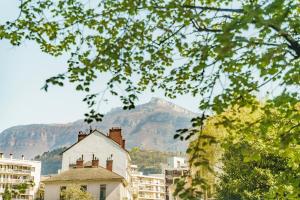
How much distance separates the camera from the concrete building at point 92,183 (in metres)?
60.2

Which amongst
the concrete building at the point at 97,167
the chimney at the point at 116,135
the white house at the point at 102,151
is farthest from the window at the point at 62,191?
the chimney at the point at 116,135

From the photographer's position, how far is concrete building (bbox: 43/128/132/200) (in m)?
60.4

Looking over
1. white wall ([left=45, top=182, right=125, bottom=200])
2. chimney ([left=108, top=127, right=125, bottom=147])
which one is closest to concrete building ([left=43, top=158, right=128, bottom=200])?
white wall ([left=45, top=182, right=125, bottom=200])

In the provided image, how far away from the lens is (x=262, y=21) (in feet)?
23.6

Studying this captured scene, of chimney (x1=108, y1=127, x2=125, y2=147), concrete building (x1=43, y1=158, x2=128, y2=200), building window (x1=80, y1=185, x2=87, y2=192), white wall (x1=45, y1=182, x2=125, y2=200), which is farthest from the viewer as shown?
chimney (x1=108, y1=127, x2=125, y2=147)

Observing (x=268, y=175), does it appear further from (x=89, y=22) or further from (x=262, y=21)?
(x=262, y=21)

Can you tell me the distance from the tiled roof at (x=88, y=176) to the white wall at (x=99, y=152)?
9419 mm

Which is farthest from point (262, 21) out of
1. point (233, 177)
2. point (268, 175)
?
point (233, 177)

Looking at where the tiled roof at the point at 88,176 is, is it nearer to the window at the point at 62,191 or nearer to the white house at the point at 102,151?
the window at the point at 62,191

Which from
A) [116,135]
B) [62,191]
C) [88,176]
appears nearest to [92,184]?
[88,176]

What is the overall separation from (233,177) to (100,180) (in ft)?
82.9

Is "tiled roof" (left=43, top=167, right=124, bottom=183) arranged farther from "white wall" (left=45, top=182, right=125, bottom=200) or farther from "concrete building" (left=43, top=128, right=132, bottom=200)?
"white wall" (left=45, top=182, right=125, bottom=200)

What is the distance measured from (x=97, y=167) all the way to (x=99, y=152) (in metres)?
9.10

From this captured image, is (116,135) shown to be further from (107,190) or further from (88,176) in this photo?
(107,190)
